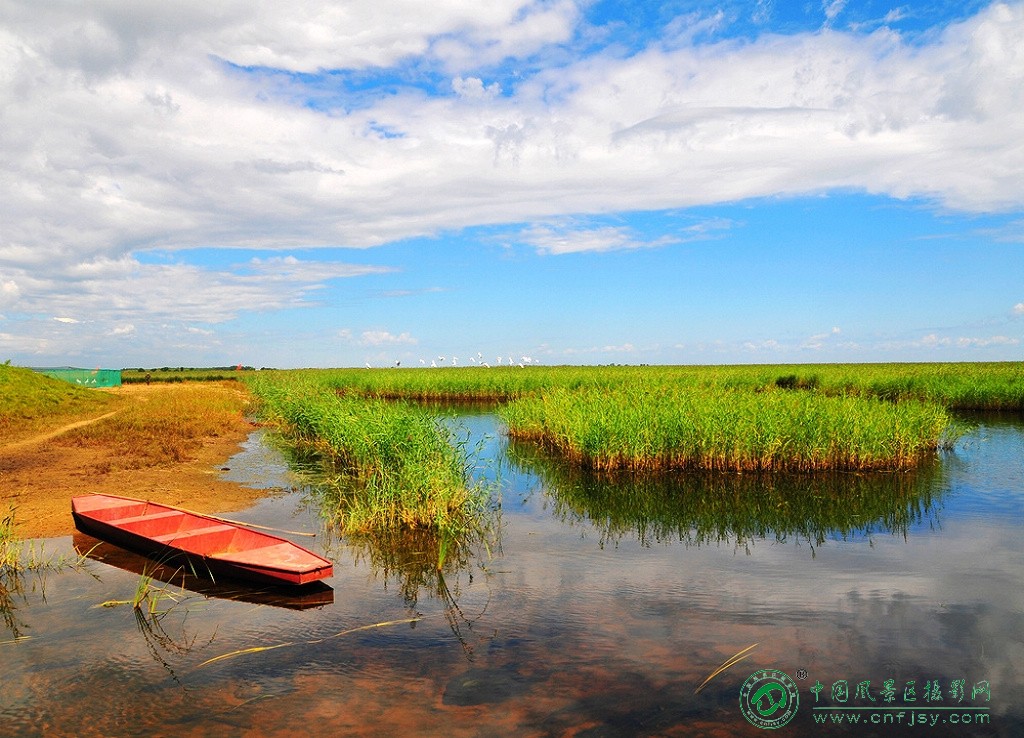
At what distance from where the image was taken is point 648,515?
11.2m

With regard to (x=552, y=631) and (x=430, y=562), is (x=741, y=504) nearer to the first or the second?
(x=430, y=562)

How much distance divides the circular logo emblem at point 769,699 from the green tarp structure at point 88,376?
40.3 m

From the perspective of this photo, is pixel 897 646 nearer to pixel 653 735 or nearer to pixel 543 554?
pixel 653 735

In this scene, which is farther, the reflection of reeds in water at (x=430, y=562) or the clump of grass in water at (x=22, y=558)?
the clump of grass in water at (x=22, y=558)

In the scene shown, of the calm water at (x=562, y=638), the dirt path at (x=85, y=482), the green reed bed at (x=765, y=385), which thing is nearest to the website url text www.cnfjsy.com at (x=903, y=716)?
the calm water at (x=562, y=638)

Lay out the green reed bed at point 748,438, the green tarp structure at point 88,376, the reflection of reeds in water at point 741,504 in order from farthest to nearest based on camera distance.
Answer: the green tarp structure at point 88,376 < the green reed bed at point 748,438 < the reflection of reeds in water at point 741,504

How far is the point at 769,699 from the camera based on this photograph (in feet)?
17.7

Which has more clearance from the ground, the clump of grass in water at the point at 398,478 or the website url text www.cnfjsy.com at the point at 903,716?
the clump of grass in water at the point at 398,478

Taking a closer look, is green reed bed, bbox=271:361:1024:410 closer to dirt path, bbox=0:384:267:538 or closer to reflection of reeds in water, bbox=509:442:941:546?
reflection of reeds in water, bbox=509:442:941:546

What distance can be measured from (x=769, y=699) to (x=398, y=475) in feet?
22.1

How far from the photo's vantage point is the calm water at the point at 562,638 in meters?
5.14

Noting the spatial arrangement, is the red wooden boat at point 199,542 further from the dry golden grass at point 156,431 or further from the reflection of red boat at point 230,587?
the dry golden grass at point 156,431

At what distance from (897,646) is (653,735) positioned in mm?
2779

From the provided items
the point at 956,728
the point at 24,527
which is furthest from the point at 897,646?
the point at 24,527
